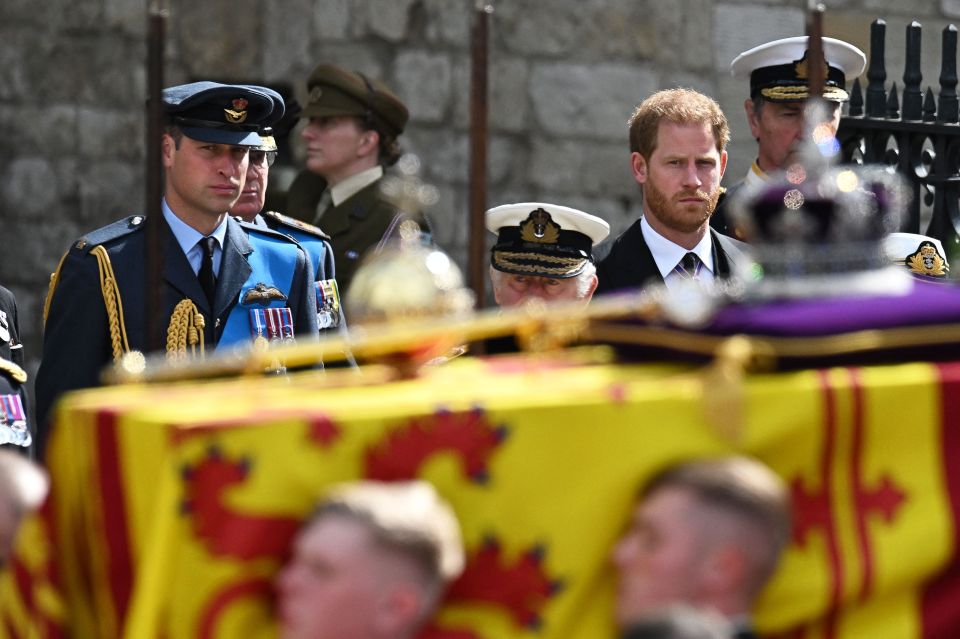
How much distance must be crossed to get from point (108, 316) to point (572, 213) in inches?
47.0

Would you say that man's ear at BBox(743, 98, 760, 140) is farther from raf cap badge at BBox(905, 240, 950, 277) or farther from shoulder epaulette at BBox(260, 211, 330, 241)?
shoulder epaulette at BBox(260, 211, 330, 241)

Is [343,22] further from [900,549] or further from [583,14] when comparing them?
[900,549]

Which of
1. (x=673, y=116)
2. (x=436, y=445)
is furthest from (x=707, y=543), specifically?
(x=673, y=116)

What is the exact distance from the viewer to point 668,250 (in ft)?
16.4

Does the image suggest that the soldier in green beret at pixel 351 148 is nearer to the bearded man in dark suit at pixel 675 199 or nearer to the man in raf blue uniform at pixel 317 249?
the man in raf blue uniform at pixel 317 249

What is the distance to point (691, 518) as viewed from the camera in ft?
8.43

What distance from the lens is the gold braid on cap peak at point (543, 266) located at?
4828 millimetres

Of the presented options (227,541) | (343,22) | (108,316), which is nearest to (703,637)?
(227,541)

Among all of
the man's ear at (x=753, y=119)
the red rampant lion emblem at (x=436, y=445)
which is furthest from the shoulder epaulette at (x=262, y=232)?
the red rampant lion emblem at (x=436, y=445)

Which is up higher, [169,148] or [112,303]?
[169,148]

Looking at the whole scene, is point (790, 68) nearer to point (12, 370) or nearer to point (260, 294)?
point (260, 294)

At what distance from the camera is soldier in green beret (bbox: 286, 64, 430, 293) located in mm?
6477

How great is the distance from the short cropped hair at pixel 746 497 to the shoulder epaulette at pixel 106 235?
97.9 inches

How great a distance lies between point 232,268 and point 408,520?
2572 millimetres
